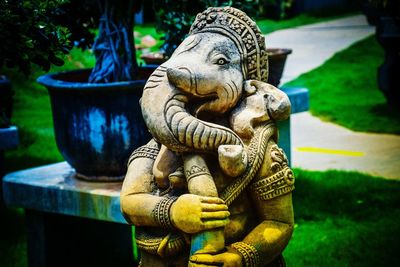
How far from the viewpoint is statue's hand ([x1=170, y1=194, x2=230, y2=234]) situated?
83.8 inches

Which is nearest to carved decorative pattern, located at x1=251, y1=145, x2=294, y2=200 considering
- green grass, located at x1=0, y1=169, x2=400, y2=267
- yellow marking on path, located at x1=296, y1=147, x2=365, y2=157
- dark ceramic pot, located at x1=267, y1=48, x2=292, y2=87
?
green grass, located at x1=0, y1=169, x2=400, y2=267

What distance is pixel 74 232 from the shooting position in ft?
12.9

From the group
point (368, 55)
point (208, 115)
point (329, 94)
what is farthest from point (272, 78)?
point (368, 55)

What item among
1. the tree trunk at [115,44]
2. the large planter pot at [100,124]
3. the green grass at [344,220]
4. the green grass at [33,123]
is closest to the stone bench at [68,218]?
the large planter pot at [100,124]

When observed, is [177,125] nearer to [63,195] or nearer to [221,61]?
[221,61]

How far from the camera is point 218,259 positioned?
7.00 feet

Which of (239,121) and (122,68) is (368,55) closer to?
(122,68)

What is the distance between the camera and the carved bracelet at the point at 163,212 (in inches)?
87.3

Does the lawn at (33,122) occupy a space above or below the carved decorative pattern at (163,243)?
below

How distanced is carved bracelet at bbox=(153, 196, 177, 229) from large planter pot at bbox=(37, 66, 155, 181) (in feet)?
4.77

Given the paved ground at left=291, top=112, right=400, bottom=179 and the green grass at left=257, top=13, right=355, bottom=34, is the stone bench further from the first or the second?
the green grass at left=257, top=13, right=355, bottom=34

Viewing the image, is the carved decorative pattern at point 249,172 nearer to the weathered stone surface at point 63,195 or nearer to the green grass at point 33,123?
the weathered stone surface at point 63,195

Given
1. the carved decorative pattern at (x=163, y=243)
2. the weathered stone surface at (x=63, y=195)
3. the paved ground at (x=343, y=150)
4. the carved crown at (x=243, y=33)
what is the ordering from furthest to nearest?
the paved ground at (x=343, y=150)
the weathered stone surface at (x=63, y=195)
the carved crown at (x=243, y=33)
the carved decorative pattern at (x=163, y=243)

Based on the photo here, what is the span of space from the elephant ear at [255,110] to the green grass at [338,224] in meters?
1.72
